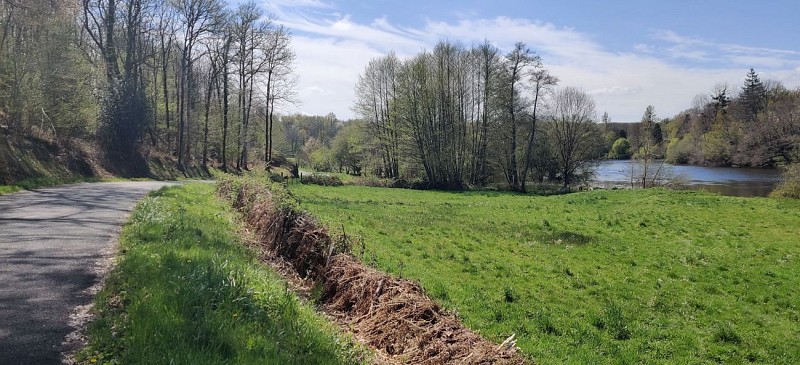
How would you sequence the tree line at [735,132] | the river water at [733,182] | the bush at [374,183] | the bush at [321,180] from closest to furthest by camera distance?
1. the bush at [321,180]
2. the river water at [733,182]
3. the bush at [374,183]
4. the tree line at [735,132]

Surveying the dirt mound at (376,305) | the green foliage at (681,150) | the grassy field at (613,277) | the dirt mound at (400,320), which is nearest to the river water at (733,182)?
the green foliage at (681,150)

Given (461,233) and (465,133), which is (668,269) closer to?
(461,233)

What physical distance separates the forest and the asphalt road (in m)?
13.6

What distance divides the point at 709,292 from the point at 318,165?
6309 cm

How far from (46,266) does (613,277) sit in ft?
36.3

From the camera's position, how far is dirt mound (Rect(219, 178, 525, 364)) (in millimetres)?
5723

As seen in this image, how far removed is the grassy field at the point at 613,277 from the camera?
7195 millimetres

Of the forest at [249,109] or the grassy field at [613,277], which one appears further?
the forest at [249,109]

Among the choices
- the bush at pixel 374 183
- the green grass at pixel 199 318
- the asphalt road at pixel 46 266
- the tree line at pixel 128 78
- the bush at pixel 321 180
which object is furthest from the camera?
the bush at pixel 374 183

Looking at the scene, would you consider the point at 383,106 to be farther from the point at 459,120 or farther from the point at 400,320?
the point at 400,320

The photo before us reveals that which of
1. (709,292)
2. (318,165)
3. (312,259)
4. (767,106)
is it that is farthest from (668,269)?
(767,106)

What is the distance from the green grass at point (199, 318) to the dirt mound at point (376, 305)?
78cm

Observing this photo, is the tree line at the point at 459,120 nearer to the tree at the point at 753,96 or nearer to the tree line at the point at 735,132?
the tree line at the point at 735,132

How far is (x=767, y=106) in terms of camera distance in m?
71.6
